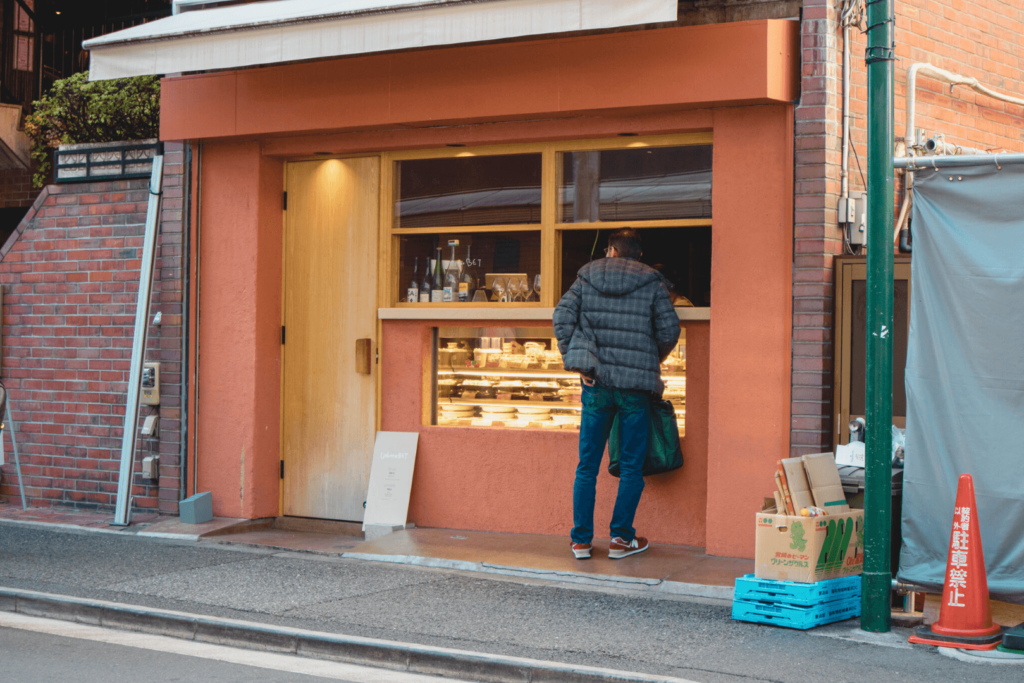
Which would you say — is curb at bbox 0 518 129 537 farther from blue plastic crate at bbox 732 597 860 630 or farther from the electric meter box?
blue plastic crate at bbox 732 597 860 630

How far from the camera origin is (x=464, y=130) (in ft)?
27.5

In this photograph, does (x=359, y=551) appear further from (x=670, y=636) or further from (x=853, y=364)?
(x=853, y=364)

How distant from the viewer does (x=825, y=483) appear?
6215 millimetres

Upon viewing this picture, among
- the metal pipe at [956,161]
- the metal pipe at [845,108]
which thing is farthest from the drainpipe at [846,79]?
the metal pipe at [956,161]

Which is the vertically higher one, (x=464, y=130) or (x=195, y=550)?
(x=464, y=130)

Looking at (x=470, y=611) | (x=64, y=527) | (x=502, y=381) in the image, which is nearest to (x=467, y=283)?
(x=502, y=381)

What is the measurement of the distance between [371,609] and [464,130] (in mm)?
3654

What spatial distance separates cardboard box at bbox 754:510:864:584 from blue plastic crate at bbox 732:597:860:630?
138 mm

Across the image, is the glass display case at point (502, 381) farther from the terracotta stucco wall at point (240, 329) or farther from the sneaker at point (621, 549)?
the terracotta stucco wall at point (240, 329)

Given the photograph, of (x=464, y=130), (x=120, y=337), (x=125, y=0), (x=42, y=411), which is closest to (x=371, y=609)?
(x=464, y=130)

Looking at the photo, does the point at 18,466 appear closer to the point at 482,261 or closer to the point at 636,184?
the point at 482,261

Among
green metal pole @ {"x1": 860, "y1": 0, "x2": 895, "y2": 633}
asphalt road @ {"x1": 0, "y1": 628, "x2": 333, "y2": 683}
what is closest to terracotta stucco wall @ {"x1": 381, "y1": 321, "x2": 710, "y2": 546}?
green metal pole @ {"x1": 860, "y1": 0, "x2": 895, "y2": 633}

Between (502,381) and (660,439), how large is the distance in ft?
4.67

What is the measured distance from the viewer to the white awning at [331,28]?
6852mm
